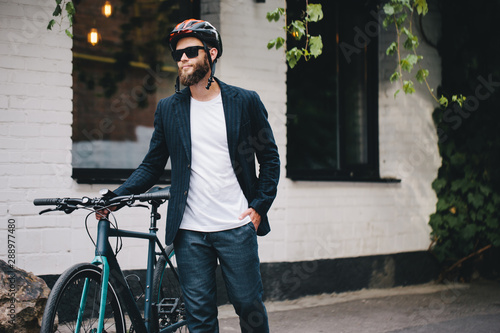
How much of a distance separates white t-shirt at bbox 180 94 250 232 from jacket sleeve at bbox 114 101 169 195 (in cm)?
26

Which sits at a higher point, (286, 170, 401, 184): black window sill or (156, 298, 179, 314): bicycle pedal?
(286, 170, 401, 184): black window sill

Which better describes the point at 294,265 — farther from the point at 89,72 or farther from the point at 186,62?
the point at 186,62

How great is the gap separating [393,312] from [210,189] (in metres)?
3.35

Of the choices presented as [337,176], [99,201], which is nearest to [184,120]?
[99,201]

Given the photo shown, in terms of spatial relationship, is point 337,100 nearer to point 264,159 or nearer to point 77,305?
point 264,159

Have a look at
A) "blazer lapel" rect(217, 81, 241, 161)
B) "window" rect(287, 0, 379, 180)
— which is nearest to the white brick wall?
"window" rect(287, 0, 379, 180)

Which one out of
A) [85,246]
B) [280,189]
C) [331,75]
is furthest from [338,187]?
[85,246]

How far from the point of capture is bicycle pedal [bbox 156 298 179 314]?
3.48 meters

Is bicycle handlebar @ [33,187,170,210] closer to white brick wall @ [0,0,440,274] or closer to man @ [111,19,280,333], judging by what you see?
man @ [111,19,280,333]

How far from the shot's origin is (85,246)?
16.4 ft

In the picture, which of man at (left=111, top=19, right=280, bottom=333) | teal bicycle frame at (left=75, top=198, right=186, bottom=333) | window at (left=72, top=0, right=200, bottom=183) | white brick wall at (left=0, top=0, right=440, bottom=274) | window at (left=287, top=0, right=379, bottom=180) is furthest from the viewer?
window at (left=287, top=0, right=379, bottom=180)

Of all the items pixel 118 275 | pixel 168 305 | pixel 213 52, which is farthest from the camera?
pixel 168 305

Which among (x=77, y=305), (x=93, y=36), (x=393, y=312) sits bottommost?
(x=393, y=312)

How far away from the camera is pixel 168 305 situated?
3.51 metres
